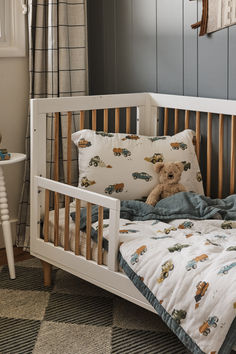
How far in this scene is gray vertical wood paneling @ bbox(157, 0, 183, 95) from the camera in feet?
9.50

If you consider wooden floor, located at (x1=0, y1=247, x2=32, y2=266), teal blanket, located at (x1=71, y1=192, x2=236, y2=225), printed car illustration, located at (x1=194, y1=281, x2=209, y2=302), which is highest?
teal blanket, located at (x1=71, y1=192, x2=236, y2=225)

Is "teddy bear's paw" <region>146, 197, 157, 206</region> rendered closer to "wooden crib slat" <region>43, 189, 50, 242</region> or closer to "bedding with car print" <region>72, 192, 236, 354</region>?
"bedding with car print" <region>72, 192, 236, 354</region>

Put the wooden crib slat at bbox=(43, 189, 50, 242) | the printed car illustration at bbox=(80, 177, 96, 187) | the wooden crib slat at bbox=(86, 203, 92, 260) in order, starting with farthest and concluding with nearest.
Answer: the printed car illustration at bbox=(80, 177, 96, 187) → the wooden crib slat at bbox=(43, 189, 50, 242) → the wooden crib slat at bbox=(86, 203, 92, 260)

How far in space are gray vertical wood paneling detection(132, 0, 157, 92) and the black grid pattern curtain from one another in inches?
10.4

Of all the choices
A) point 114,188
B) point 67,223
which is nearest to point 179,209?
point 114,188

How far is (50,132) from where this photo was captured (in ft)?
10.3

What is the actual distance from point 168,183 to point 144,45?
751mm

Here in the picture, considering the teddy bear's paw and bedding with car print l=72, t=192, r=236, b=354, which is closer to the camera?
bedding with car print l=72, t=192, r=236, b=354

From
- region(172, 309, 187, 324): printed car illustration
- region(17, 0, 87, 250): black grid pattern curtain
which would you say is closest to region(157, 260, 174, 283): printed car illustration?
region(172, 309, 187, 324): printed car illustration

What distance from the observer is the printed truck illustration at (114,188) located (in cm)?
271

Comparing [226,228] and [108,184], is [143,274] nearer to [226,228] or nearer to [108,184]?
[226,228]

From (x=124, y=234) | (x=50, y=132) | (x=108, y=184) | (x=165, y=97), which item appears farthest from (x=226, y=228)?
(x=50, y=132)

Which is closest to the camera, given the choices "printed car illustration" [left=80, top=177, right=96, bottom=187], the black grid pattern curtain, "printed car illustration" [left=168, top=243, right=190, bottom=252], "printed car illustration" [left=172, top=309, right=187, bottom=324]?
"printed car illustration" [left=172, top=309, right=187, bottom=324]

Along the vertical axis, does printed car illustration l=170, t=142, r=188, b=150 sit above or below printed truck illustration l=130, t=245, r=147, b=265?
above
